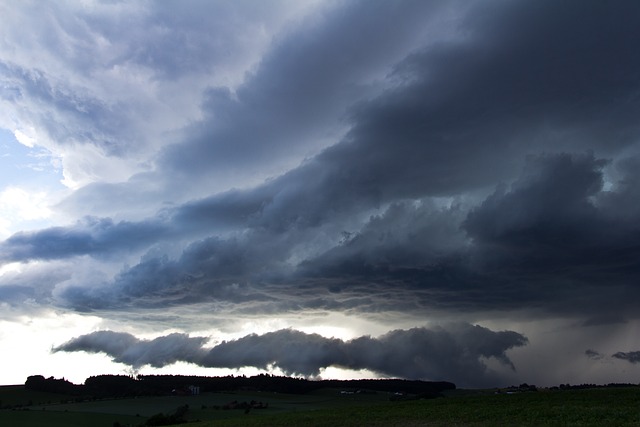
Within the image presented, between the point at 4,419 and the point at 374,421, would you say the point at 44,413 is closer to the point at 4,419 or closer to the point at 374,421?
the point at 4,419

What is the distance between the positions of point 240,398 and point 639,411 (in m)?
145

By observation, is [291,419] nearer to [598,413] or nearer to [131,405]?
[598,413]

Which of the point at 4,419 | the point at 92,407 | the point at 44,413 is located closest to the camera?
the point at 4,419

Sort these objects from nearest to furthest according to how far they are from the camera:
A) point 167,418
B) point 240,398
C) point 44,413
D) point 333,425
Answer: point 333,425 → point 167,418 → point 44,413 → point 240,398

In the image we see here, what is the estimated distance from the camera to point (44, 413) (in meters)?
147

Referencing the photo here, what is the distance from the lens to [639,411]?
6175 centimetres

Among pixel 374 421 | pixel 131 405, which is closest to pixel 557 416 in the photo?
pixel 374 421

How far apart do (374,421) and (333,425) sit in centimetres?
487

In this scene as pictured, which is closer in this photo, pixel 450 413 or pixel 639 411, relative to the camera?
pixel 639 411

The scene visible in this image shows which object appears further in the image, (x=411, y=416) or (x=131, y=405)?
(x=131, y=405)

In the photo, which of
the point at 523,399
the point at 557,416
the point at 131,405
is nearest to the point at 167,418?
the point at 131,405

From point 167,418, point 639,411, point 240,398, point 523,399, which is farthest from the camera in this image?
point 240,398

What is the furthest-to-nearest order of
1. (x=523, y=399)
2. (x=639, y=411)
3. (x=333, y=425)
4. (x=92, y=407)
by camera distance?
(x=92, y=407) → (x=523, y=399) → (x=333, y=425) → (x=639, y=411)

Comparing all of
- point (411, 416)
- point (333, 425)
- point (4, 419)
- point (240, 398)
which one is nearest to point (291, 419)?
point (333, 425)
